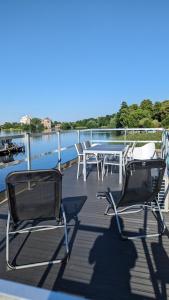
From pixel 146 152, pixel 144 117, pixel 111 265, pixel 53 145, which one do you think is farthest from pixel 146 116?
pixel 111 265

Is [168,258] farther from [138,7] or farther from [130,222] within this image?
[138,7]

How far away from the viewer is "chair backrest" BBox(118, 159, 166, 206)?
273 cm

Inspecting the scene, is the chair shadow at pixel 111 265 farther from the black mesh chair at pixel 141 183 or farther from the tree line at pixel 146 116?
the tree line at pixel 146 116

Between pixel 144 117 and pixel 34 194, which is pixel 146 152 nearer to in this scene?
pixel 34 194

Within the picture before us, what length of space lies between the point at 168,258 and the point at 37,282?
1165mm

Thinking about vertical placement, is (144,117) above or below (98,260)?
above

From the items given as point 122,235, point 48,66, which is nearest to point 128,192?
point 122,235

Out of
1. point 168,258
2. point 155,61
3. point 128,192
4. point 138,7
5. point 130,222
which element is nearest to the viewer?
point 168,258

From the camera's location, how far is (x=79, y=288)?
1920mm

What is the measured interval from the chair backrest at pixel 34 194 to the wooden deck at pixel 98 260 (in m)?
0.37

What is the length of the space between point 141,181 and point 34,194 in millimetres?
1190

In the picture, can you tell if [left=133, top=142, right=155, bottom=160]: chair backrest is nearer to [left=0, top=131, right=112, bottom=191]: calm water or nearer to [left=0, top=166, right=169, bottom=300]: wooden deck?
[left=0, top=131, right=112, bottom=191]: calm water

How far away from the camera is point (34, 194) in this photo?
242 centimetres

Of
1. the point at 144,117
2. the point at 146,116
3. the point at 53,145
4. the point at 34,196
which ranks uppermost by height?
the point at 146,116
